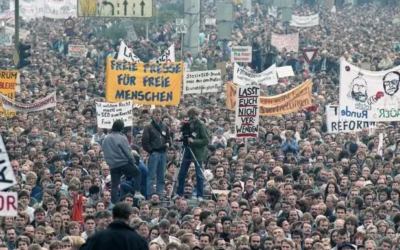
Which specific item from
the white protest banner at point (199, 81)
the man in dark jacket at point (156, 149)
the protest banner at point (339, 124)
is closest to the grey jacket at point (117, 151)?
the man in dark jacket at point (156, 149)

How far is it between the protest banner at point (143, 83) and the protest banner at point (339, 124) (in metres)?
2.44

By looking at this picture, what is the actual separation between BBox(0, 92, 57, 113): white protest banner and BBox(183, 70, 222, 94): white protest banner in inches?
196

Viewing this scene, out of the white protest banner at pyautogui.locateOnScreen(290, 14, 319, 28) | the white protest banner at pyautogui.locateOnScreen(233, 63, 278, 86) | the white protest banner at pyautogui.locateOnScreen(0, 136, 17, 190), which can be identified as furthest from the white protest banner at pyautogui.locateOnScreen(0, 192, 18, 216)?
the white protest banner at pyautogui.locateOnScreen(290, 14, 319, 28)

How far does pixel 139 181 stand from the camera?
856 inches

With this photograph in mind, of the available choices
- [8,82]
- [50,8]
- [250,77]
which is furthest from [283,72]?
[50,8]

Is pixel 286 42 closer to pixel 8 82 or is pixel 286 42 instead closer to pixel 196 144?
pixel 8 82

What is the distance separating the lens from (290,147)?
25719 millimetres

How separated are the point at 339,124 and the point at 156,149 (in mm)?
5503

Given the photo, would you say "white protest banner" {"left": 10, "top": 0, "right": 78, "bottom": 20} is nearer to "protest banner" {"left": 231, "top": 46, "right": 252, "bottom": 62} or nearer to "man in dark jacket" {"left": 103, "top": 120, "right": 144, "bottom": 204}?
"protest banner" {"left": 231, "top": 46, "right": 252, "bottom": 62}

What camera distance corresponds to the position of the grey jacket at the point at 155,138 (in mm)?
21859

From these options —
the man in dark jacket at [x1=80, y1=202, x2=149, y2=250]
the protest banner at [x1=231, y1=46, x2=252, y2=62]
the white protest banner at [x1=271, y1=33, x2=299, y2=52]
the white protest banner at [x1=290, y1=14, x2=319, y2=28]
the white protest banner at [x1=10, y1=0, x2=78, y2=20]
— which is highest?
the white protest banner at [x1=10, y1=0, x2=78, y2=20]

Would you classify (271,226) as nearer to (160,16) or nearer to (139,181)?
(139,181)

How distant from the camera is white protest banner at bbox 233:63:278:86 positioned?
31.9m

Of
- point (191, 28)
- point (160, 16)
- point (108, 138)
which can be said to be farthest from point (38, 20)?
point (108, 138)
